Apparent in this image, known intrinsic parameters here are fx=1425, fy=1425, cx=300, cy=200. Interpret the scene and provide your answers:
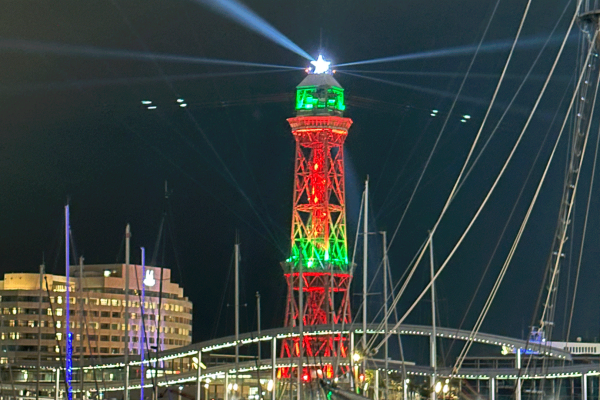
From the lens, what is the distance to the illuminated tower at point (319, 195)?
13600cm

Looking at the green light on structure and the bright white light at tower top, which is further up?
the bright white light at tower top

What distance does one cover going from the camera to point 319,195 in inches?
5453

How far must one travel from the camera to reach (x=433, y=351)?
9094 cm

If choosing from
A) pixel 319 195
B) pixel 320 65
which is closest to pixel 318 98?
pixel 320 65

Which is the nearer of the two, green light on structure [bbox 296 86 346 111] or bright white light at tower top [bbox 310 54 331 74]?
green light on structure [bbox 296 86 346 111]

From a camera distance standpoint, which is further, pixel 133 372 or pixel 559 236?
pixel 133 372

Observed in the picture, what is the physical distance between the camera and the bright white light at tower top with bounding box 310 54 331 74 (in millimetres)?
139500

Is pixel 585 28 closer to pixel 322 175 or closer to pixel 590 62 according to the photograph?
pixel 590 62

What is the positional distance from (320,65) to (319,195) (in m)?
12.7

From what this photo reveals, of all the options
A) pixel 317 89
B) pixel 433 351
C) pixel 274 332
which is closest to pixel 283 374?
pixel 274 332

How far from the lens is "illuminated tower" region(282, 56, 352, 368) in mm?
136000

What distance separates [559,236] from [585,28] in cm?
592

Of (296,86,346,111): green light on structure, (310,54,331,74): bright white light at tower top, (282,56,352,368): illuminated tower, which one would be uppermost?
(310,54,331,74): bright white light at tower top

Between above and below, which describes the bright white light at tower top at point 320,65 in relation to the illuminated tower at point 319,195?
above
